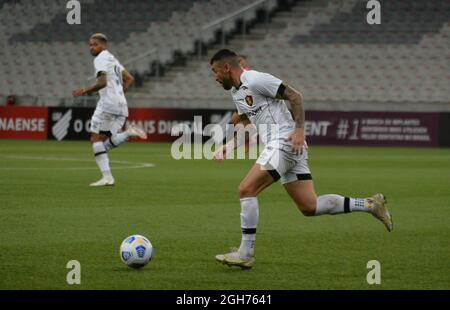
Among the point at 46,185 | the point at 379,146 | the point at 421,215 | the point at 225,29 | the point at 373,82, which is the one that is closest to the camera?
the point at 421,215

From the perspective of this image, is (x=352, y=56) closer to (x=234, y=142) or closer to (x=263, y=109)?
(x=234, y=142)

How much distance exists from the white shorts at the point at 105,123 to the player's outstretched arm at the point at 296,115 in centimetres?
850

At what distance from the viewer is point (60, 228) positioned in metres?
10.6

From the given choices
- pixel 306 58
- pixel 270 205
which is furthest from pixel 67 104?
pixel 270 205

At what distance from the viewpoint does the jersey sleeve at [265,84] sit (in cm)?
835

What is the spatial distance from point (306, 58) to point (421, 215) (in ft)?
77.9

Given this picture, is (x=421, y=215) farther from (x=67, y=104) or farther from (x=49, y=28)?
(x=49, y=28)

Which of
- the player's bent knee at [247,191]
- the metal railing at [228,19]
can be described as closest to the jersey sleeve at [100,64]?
the player's bent knee at [247,191]

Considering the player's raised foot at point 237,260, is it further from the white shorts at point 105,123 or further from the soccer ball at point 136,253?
the white shorts at point 105,123

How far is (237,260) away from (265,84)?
156 centimetres

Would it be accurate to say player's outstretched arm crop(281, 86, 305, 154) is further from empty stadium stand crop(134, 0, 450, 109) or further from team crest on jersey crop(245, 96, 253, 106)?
empty stadium stand crop(134, 0, 450, 109)

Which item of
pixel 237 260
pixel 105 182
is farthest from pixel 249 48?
pixel 237 260

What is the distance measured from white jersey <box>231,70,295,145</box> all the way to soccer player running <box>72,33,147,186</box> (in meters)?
7.40

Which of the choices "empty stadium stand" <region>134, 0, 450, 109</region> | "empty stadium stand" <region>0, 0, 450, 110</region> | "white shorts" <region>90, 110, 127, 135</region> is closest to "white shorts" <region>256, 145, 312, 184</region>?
"white shorts" <region>90, 110, 127, 135</region>
